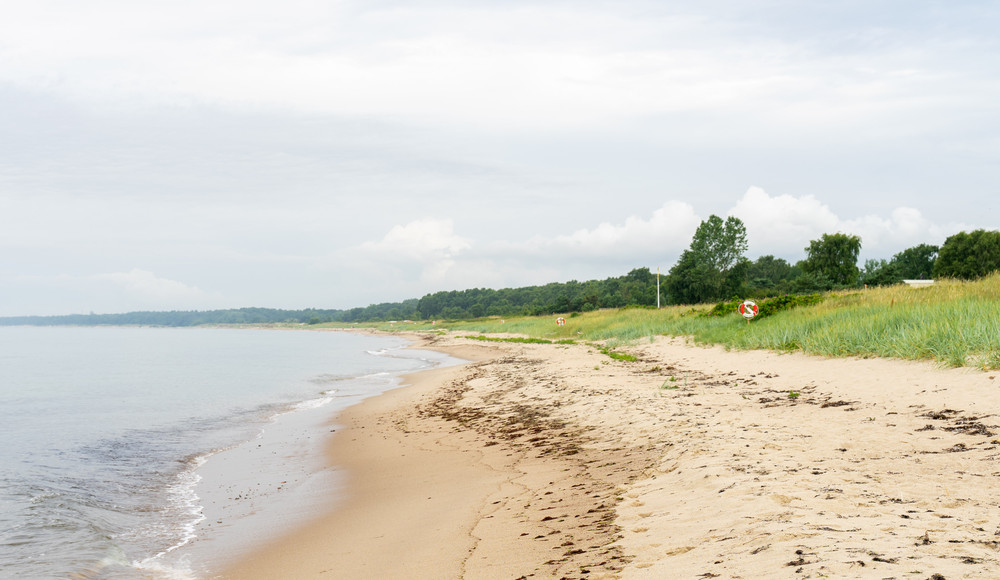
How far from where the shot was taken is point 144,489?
1146cm

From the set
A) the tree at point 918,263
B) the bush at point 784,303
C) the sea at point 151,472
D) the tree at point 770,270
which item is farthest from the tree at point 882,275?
the sea at point 151,472

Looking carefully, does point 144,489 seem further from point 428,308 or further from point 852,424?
point 428,308

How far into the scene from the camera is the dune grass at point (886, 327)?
40.2 feet

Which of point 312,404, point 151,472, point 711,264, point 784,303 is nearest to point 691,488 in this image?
point 151,472

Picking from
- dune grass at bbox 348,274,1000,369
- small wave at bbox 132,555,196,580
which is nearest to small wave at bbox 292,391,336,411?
small wave at bbox 132,555,196,580

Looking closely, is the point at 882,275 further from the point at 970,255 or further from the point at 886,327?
the point at 886,327

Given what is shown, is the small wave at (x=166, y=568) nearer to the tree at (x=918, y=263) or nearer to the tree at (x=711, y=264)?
the tree at (x=711, y=264)

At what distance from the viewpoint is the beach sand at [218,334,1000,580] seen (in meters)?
4.50

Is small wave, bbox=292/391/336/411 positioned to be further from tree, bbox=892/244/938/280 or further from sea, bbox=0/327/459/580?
tree, bbox=892/244/938/280

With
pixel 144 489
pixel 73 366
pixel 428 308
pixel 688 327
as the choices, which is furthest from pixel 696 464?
pixel 428 308

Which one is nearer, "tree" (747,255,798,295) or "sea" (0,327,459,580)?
"sea" (0,327,459,580)

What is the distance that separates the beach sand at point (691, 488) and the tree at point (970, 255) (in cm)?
6256

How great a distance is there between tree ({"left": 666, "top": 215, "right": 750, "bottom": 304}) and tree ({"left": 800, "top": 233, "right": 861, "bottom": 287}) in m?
8.31

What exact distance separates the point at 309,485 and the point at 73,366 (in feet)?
155
